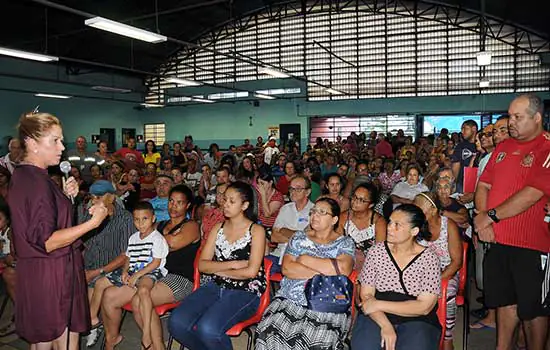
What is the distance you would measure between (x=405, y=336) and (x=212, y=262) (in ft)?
4.17

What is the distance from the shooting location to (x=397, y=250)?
2.53 meters

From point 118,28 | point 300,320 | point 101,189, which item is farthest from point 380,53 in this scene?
point 300,320

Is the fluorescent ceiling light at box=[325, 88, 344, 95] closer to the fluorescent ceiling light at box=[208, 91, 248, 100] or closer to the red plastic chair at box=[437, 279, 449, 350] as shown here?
the fluorescent ceiling light at box=[208, 91, 248, 100]

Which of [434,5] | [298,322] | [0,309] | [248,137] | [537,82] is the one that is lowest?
[0,309]

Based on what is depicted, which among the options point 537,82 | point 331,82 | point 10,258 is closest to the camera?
point 10,258

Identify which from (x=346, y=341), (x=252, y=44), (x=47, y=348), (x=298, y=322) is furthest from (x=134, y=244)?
(x=252, y=44)

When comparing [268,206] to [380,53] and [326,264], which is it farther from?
[380,53]

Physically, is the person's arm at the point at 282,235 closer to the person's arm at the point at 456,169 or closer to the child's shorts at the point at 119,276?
the child's shorts at the point at 119,276

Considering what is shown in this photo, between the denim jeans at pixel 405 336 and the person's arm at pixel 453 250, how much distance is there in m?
0.55

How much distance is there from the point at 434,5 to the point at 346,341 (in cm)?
1422

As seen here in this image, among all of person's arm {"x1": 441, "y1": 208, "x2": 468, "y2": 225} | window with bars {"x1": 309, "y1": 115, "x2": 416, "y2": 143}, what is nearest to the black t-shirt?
person's arm {"x1": 441, "y1": 208, "x2": 468, "y2": 225}

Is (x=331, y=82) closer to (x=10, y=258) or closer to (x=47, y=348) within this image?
(x=10, y=258)

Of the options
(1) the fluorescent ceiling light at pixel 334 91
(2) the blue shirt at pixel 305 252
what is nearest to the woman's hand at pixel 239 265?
(2) the blue shirt at pixel 305 252

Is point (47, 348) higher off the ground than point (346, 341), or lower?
higher
